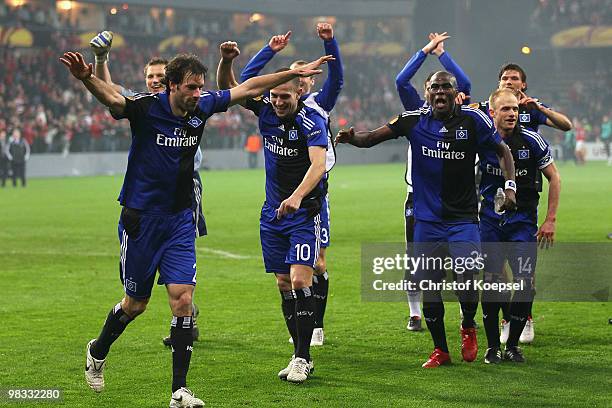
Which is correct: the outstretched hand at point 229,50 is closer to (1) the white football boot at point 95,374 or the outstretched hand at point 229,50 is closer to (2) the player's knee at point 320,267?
(2) the player's knee at point 320,267

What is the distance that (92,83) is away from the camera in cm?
691

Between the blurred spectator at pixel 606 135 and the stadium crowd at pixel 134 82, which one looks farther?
the blurred spectator at pixel 606 135

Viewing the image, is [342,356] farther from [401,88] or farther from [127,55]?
[127,55]

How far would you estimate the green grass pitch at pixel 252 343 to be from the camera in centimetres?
771

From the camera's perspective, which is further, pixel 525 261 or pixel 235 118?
pixel 235 118

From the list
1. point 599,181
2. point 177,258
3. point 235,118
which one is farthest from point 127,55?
point 177,258

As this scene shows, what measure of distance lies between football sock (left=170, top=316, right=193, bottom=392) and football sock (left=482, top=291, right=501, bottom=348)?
2609 millimetres

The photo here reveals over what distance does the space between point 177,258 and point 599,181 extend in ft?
98.6

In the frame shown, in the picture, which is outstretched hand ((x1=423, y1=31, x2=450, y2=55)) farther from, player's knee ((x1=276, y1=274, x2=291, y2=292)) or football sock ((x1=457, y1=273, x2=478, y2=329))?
player's knee ((x1=276, y1=274, x2=291, y2=292))

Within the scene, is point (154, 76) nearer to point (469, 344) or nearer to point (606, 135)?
point (469, 344)

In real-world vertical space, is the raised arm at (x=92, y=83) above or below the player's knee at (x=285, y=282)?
Result: above

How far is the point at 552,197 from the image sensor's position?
368 inches

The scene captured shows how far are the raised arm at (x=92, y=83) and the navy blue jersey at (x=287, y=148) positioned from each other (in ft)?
5.41

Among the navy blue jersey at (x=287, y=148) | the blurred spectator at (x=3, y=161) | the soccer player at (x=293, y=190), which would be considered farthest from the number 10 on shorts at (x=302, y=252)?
the blurred spectator at (x=3, y=161)
